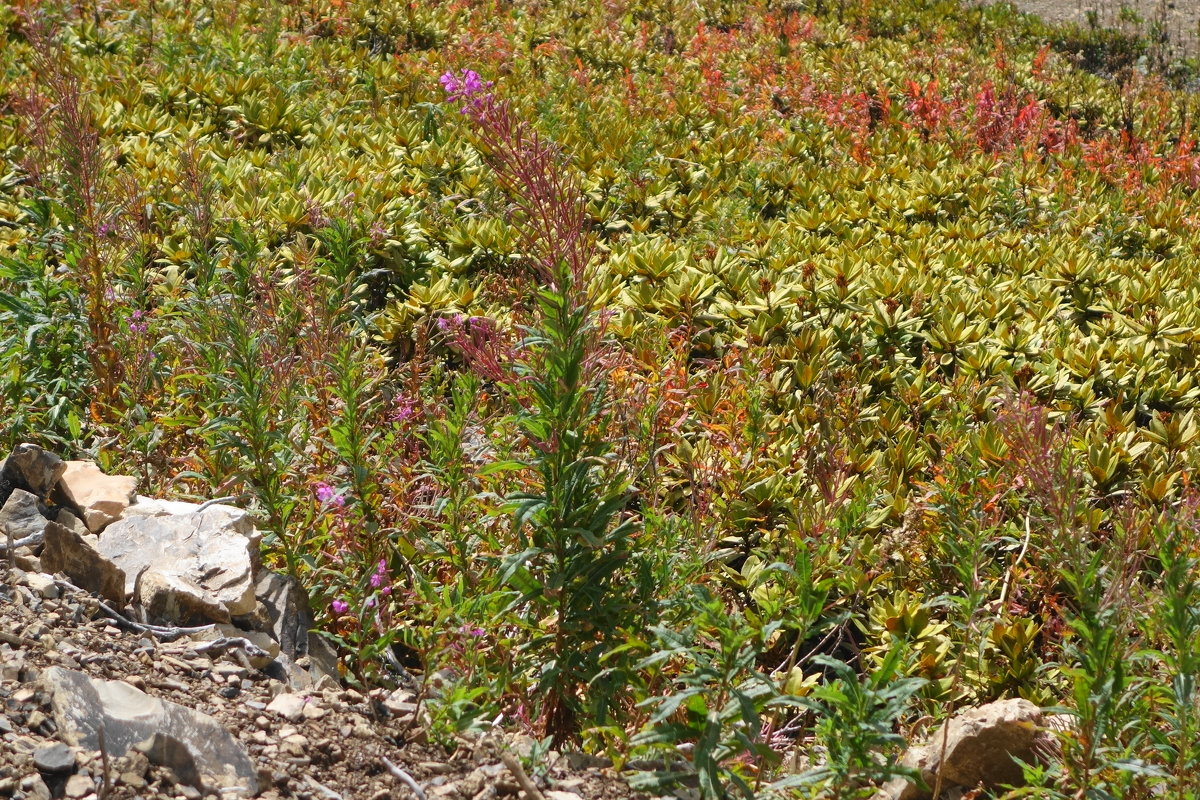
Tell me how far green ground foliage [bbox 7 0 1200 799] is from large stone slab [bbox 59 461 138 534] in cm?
27

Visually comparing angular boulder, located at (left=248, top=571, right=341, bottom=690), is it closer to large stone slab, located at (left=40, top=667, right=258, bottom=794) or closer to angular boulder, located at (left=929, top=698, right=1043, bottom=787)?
large stone slab, located at (left=40, top=667, right=258, bottom=794)

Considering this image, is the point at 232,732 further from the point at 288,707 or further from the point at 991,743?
the point at 991,743

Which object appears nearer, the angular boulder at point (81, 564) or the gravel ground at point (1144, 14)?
the angular boulder at point (81, 564)

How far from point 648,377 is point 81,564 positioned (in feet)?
8.25

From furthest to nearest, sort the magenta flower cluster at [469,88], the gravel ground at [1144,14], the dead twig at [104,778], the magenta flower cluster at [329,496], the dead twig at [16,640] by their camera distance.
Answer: the gravel ground at [1144,14], the magenta flower cluster at [329,496], the magenta flower cluster at [469,88], the dead twig at [16,640], the dead twig at [104,778]

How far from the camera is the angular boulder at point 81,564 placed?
301 centimetres

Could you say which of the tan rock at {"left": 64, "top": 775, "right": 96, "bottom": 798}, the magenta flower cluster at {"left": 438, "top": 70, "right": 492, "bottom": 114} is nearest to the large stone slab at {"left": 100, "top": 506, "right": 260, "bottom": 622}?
the tan rock at {"left": 64, "top": 775, "right": 96, "bottom": 798}

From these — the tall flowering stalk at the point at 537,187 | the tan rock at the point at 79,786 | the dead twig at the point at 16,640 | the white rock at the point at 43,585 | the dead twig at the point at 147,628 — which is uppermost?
the tall flowering stalk at the point at 537,187

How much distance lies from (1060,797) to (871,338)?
3173mm

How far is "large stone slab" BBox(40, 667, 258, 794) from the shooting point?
2.26 metres

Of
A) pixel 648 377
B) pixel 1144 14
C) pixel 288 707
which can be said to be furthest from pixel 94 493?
pixel 1144 14

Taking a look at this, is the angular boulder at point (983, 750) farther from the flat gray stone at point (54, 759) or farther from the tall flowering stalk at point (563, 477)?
the flat gray stone at point (54, 759)

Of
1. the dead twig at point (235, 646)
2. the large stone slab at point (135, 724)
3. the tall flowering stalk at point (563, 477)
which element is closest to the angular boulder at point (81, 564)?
the dead twig at point (235, 646)

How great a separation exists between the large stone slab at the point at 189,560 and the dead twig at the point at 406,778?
84 cm
